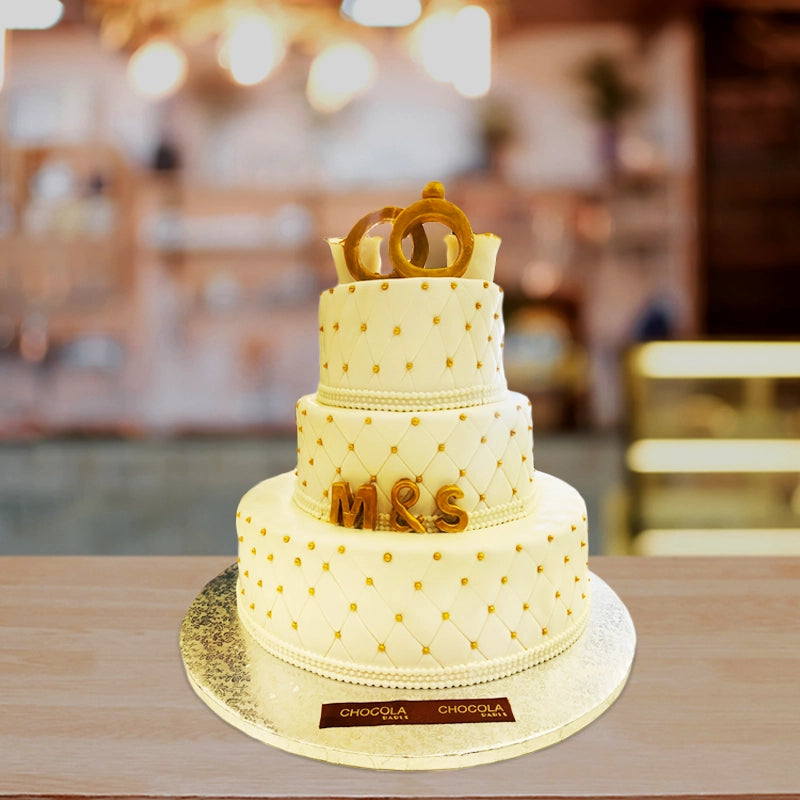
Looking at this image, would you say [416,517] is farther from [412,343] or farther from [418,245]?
[418,245]

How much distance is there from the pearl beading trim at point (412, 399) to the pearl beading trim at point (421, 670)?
0.48 m

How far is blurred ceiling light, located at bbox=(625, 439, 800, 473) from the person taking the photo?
3.22 m

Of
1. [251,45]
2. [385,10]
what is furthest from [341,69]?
[385,10]

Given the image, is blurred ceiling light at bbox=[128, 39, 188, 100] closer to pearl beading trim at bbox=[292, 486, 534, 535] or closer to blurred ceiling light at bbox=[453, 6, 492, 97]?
blurred ceiling light at bbox=[453, 6, 492, 97]

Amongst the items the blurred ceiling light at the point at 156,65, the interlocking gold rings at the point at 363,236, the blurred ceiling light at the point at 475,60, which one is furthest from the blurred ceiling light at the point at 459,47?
the interlocking gold rings at the point at 363,236

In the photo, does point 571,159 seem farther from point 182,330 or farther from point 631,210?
point 182,330

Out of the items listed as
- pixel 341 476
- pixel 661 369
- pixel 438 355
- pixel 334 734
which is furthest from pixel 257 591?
pixel 661 369

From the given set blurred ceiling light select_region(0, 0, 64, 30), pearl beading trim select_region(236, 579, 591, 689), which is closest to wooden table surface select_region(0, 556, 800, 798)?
pearl beading trim select_region(236, 579, 591, 689)

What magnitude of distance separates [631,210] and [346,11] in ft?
10.2

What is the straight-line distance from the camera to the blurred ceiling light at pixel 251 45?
4578 millimetres

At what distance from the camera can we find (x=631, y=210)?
637cm

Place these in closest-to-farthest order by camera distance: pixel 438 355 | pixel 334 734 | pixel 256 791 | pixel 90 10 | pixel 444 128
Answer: pixel 256 791
pixel 334 734
pixel 438 355
pixel 90 10
pixel 444 128

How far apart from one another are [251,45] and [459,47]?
213cm

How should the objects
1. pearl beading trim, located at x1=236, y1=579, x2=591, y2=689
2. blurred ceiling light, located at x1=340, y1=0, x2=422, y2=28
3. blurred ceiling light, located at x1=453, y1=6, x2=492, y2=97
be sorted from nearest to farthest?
pearl beading trim, located at x1=236, y1=579, x2=591, y2=689
blurred ceiling light, located at x1=340, y1=0, x2=422, y2=28
blurred ceiling light, located at x1=453, y1=6, x2=492, y2=97
